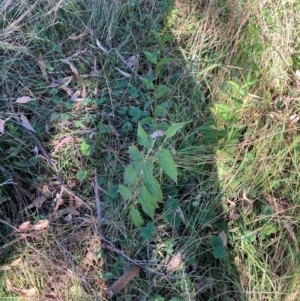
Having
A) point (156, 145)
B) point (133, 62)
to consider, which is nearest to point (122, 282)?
point (156, 145)

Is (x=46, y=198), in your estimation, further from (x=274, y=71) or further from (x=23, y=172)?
(x=274, y=71)

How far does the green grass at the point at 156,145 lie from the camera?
164cm

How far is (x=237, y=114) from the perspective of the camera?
1911 millimetres

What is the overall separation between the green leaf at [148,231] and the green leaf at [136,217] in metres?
0.05

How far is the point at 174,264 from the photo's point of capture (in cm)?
163

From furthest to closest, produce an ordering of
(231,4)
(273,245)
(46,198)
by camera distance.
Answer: (231,4) → (46,198) → (273,245)

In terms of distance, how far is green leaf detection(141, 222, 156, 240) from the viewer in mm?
1664

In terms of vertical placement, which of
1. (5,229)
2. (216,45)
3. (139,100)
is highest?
(216,45)

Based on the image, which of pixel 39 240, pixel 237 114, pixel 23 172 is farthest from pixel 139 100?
pixel 39 240

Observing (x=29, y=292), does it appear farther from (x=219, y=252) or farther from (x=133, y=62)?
(x=133, y=62)

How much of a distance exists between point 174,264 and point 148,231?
17 centimetres

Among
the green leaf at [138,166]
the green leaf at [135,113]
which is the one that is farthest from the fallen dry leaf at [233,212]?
the green leaf at [135,113]

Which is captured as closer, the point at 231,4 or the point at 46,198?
the point at 46,198

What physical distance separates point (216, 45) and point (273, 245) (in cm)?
113
